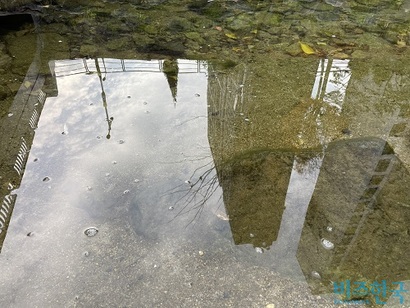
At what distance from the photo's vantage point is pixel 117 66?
5.01 meters

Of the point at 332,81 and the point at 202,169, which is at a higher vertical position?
the point at 332,81

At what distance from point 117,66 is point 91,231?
282cm

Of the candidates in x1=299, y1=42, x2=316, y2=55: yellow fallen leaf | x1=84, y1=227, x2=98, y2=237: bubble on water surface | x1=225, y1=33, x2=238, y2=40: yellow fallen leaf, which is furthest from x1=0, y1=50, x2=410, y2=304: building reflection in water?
x1=225, y1=33, x2=238, y2=40: yellow fallen leaf

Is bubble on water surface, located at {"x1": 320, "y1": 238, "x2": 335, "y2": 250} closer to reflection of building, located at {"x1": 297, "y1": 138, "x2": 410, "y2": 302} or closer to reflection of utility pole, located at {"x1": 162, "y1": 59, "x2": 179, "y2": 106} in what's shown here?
reflection of building, located at {"x1": 297, "y1": 138, "x2": 410, "y2": 302}

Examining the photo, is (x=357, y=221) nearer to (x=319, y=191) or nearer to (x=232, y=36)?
(x=319, y=191)

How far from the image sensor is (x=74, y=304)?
2.43 m

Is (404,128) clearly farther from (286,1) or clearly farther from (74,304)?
(286,1)

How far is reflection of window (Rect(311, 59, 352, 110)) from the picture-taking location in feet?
14.7

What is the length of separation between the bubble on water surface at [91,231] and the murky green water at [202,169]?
45 mm

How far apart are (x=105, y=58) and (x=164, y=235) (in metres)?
3.31

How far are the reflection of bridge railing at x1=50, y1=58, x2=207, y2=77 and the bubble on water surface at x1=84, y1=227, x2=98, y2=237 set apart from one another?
265cm

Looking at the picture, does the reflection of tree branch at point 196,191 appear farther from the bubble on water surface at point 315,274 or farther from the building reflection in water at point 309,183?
the bubble on water surface at point 315,274

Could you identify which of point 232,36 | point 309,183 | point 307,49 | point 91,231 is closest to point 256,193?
point 309,183

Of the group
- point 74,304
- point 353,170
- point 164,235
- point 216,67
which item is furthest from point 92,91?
point 353,170
